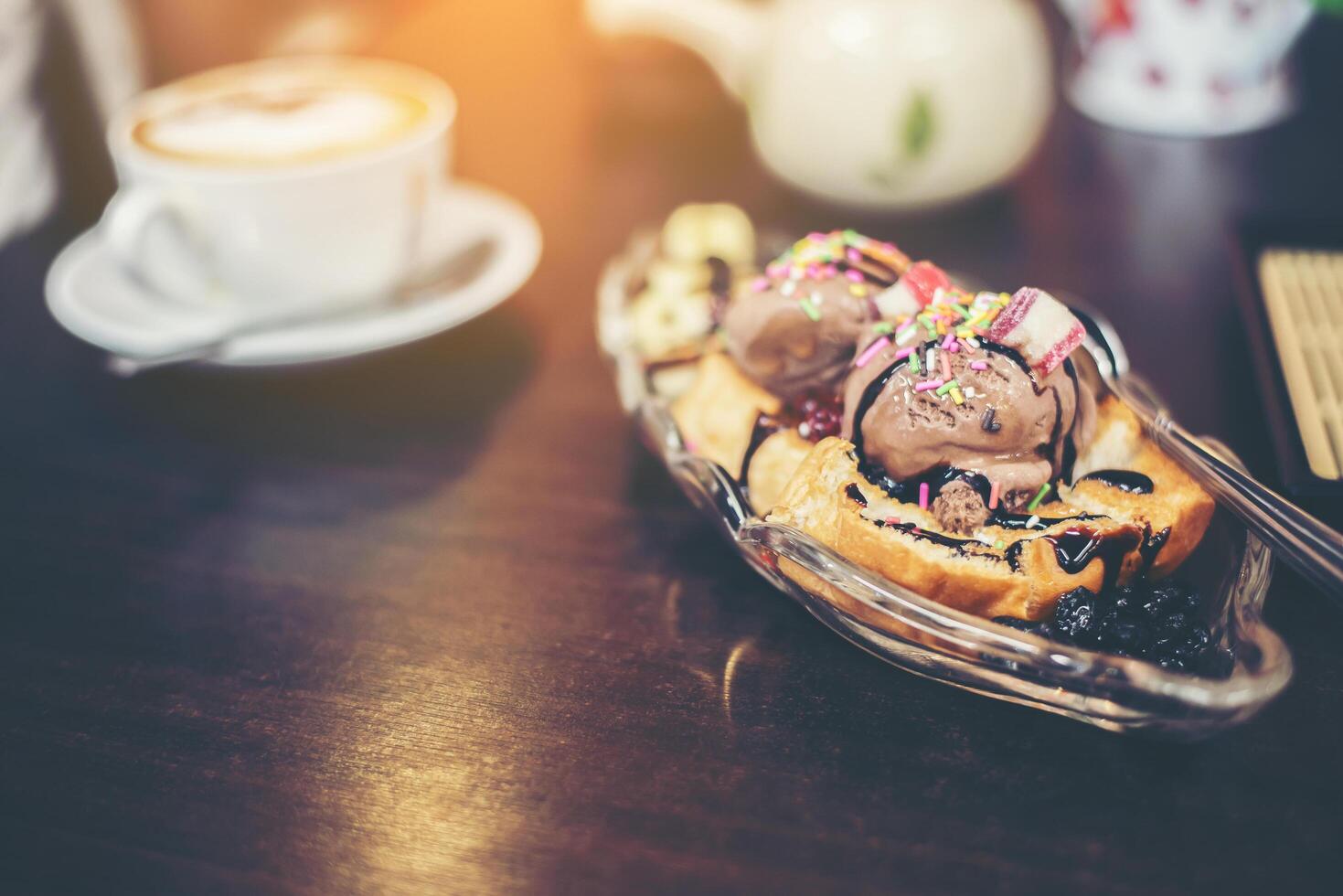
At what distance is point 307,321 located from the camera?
3.35ft

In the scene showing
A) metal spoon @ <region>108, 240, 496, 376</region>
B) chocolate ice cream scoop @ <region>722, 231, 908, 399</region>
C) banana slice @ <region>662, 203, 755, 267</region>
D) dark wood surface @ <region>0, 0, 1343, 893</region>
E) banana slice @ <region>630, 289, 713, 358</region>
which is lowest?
dark wood surface @ <region>0, 0, 1343, 893</region>

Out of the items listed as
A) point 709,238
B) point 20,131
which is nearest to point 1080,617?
point 709,238

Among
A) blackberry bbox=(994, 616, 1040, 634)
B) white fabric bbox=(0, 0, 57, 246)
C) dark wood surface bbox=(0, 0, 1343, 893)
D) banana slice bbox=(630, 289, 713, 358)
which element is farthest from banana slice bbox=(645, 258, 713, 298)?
white fabric bbox=(0, 0, 57, 246)

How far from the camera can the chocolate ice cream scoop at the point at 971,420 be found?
61 centimetres

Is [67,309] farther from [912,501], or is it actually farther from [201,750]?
[912,501]

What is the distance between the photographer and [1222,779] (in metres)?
0.54

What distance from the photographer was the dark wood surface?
520 millimetres

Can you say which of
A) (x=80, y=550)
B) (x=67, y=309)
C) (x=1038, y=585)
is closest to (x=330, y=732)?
(x=80, y=550)

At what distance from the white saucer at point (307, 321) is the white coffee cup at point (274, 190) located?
0.04m

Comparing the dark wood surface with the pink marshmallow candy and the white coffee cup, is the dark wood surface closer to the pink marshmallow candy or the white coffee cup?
the white coffee cup

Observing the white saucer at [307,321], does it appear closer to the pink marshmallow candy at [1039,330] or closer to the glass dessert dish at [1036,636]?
the glass dessert dish at [1036,636]

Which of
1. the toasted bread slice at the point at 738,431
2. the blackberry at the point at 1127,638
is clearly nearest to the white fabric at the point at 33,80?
the toasted bread slice at the point at 738,431

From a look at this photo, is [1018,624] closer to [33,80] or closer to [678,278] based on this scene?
[678,278]

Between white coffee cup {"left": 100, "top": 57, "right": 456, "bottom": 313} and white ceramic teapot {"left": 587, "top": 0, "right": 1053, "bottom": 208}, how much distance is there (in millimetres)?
354
